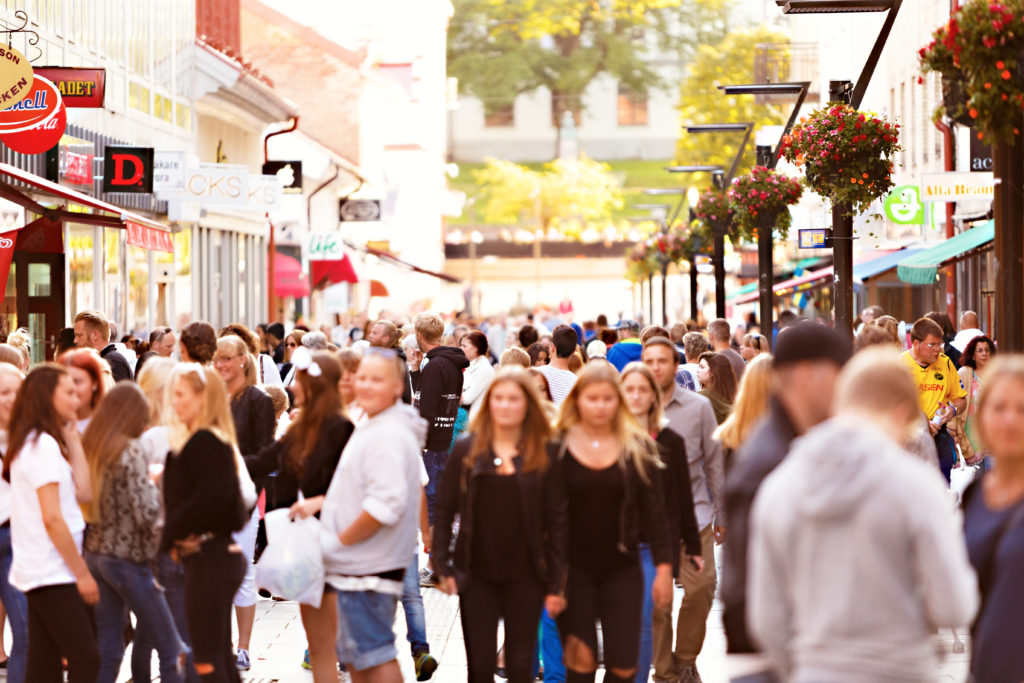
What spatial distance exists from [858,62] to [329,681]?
114ft

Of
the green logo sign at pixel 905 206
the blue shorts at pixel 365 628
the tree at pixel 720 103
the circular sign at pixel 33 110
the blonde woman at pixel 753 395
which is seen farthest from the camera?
the tree at pixel 720 103

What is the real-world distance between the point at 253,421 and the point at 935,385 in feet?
18.4

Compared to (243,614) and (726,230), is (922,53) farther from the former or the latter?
(726,230)

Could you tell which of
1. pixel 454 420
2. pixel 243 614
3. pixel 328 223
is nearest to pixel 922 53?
pixel 243 614

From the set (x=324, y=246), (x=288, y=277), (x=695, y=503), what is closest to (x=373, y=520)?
(x=695, y=503)

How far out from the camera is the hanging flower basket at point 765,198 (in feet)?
66.6

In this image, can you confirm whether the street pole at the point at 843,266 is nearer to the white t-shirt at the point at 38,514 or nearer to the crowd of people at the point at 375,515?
the crowd of people at the point at 375,515

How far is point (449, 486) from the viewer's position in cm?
718

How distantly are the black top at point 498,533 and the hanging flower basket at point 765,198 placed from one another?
13588mm

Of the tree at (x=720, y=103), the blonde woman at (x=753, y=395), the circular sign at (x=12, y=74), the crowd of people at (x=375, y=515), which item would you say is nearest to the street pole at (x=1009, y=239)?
the crowd of people at (x=375, y=515)

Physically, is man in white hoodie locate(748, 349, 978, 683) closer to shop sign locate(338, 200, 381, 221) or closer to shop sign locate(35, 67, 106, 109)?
shop sign locate(35, 67, 106, 109)

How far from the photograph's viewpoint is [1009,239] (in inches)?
334

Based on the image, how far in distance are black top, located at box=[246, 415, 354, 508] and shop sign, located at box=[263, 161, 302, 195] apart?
2680 centimetres

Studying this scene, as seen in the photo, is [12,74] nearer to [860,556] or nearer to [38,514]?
[38,514]
